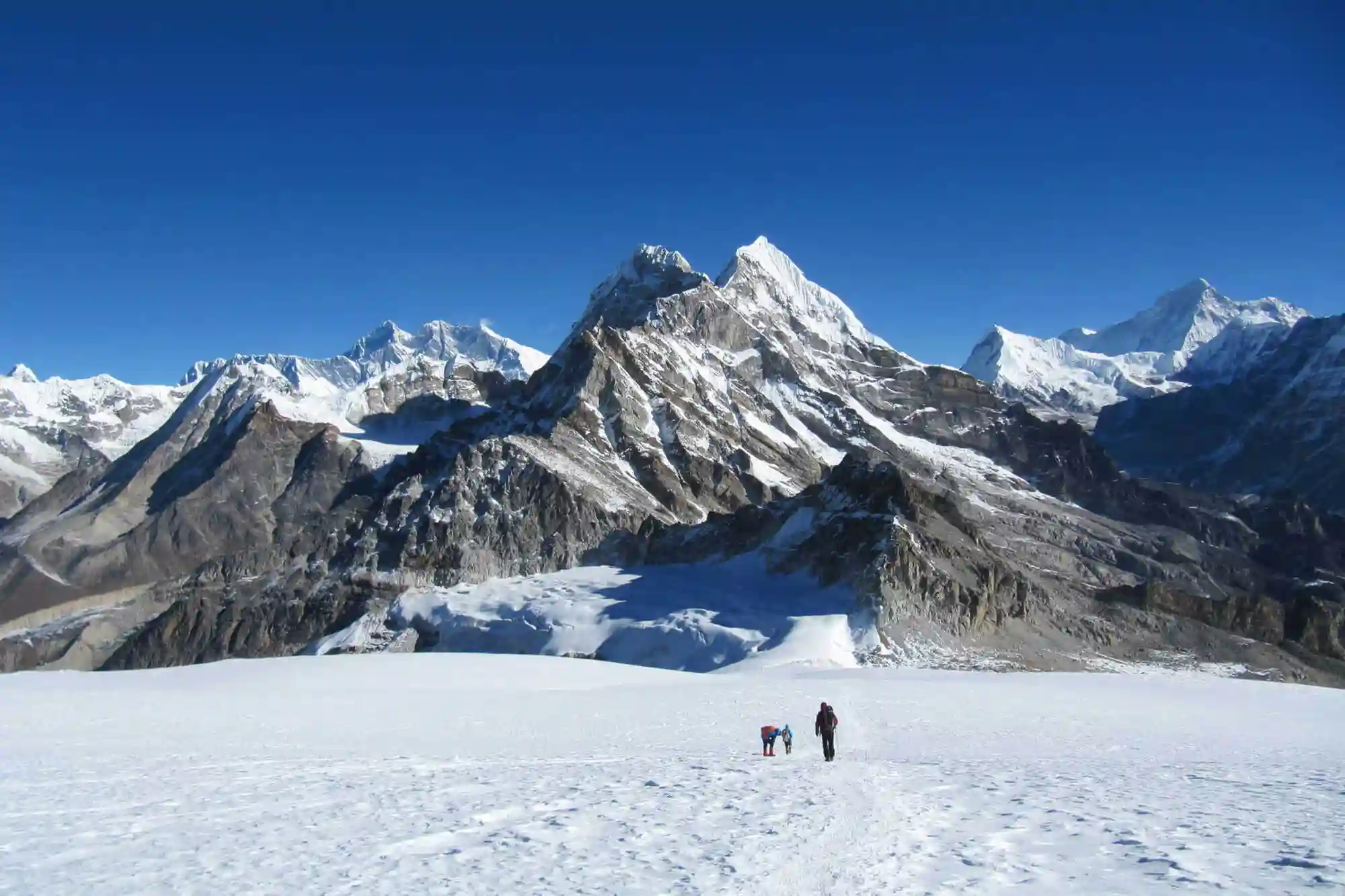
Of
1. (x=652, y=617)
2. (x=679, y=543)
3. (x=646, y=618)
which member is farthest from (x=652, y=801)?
(x=679, y=543)

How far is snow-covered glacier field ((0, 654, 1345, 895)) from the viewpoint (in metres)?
11.8

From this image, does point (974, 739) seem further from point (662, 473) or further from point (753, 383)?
point (753, 383)

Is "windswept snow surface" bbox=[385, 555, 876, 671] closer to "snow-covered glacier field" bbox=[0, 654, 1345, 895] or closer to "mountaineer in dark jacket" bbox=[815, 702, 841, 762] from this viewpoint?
"snow-covered glacier field" bbox=[0, 654, 1345, 895]

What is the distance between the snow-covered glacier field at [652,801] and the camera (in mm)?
11812

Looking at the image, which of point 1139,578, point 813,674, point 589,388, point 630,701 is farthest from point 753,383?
point 630,701

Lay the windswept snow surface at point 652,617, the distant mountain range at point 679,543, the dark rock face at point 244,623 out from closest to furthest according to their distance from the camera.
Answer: the windswept snow surface at point 652,617, the distant mountain range at point 679,543, the dark rock face at point 244,623

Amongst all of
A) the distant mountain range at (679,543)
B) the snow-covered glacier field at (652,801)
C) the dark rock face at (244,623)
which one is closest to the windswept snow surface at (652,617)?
the distant mountain range at (679,543)

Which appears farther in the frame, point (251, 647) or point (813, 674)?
point (251, 647)

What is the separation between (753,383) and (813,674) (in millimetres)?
148901

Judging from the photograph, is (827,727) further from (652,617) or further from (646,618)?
(646,618)

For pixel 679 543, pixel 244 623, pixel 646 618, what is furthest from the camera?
pixel 244 623

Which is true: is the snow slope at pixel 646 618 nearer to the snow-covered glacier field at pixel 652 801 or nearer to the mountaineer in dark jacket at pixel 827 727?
the snow-covered glacier field at pixel 652 801

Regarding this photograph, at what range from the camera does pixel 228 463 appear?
639 feet

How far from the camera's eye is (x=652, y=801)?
1557cm
